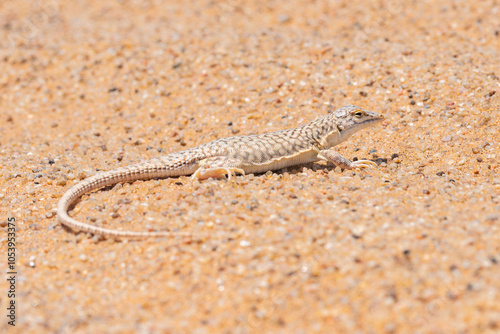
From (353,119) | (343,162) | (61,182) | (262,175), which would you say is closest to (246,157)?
(262,175)

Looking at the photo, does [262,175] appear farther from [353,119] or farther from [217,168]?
[353,119]

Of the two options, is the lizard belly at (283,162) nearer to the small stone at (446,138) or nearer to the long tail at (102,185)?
the long tail at (102,185)

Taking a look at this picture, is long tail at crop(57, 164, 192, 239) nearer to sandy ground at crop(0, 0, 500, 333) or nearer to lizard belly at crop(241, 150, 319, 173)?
sandy ground at crop(0, 0, 500, 333)

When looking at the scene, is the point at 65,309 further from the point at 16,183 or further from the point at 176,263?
the point at 16,183

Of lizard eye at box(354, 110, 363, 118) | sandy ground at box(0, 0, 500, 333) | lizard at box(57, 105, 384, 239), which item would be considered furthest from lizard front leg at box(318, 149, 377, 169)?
lizard eye at box(354, 110, 363, 118)

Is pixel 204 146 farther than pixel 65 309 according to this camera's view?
Yes

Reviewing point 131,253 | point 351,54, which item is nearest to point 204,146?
point 131,253
